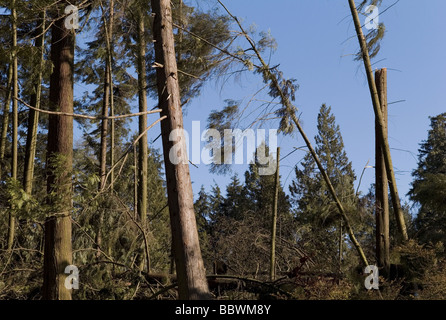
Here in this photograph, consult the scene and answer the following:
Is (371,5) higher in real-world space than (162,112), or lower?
higher

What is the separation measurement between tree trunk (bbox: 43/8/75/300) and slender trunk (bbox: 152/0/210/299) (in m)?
1.86

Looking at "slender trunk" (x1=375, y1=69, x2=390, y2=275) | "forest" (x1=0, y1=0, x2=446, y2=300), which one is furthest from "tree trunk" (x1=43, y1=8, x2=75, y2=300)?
"slender trunk" (x1=375, y1=69, x2=390, y2=275)

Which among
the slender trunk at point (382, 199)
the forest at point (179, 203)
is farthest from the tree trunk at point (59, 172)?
the slender trunk at point (382, 199)

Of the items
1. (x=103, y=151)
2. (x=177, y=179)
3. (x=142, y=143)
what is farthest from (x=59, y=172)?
(x=103, y=151)

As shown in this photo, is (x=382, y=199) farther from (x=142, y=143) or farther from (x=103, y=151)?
(x=103, y=151)

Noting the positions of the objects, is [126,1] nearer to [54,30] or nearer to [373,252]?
[54,30]

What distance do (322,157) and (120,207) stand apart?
19.6 m

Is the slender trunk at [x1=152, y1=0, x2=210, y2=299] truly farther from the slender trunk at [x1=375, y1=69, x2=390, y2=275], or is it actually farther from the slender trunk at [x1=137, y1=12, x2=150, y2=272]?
the slender trunk at [x1=137, y1=12, x2=150, y2=272]

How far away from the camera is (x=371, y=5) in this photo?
718 centimetres

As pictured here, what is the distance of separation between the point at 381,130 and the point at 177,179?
9.94ft

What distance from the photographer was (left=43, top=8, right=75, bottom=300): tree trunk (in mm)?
6840

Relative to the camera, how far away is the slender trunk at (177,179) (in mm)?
5289
